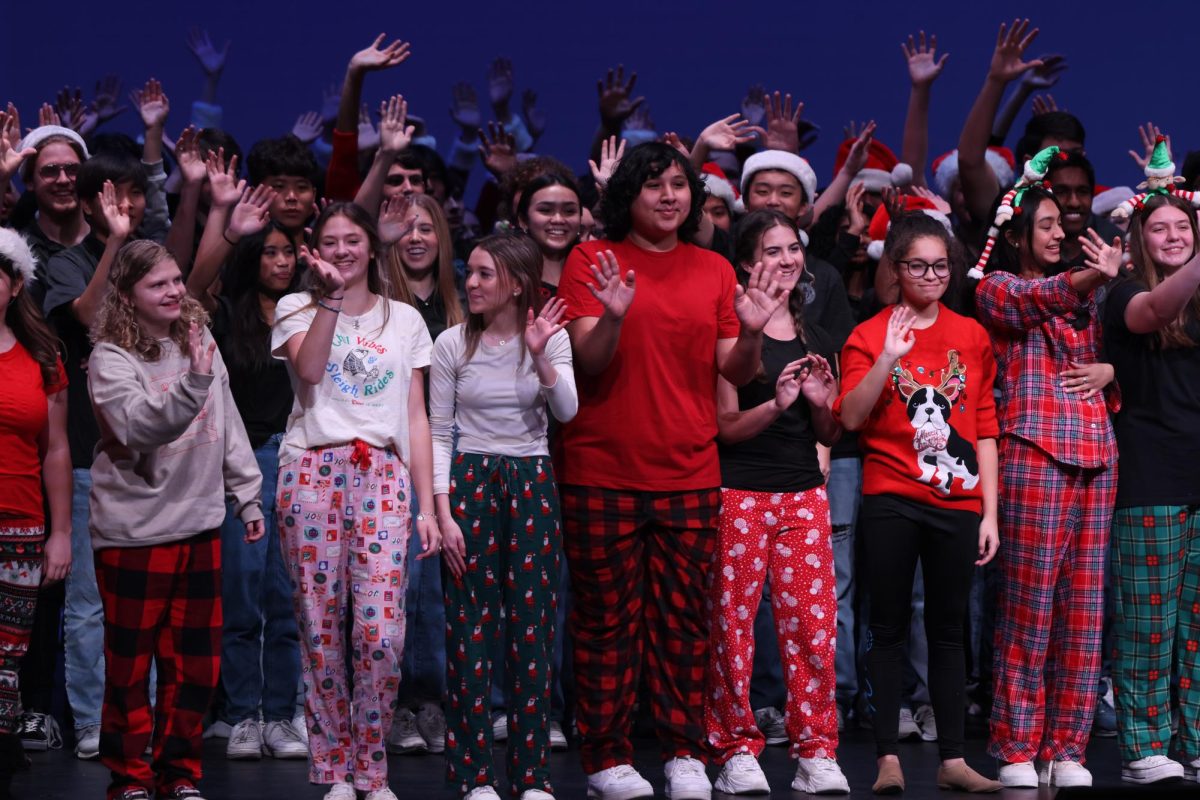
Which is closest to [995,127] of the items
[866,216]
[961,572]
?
[866,216]

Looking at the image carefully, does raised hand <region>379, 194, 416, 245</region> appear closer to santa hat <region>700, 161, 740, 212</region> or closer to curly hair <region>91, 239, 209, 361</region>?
curly hair <region>91, 239, 209, 361</region>

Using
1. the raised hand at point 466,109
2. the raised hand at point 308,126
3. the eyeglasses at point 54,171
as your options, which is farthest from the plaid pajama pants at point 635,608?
the raised hand at point 308,126

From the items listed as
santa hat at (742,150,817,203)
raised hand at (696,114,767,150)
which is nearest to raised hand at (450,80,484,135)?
santa hat at (742,150,817,203)

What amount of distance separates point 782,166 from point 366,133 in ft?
6.94

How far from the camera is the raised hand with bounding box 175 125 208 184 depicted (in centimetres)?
452

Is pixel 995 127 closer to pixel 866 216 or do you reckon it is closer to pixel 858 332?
pixel 866 216

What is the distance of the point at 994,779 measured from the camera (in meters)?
3.99

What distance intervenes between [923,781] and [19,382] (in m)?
2.59

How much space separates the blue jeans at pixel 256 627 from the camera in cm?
443

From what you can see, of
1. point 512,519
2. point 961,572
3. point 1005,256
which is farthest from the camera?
point 1005,256

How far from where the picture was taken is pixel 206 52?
6.04 metres

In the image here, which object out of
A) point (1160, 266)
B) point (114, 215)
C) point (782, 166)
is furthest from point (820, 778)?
point (114, 215)

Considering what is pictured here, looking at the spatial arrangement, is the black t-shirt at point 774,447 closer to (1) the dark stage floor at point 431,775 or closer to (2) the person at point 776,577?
(2) the person at point 776,577

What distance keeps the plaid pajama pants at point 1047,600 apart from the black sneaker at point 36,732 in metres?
2.73
